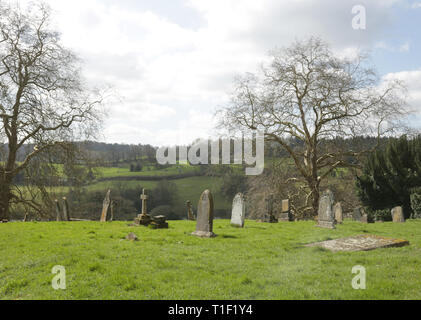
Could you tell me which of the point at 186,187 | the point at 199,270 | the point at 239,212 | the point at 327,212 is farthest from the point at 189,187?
the point at 199,270

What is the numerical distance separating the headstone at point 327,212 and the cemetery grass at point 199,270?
4504mm

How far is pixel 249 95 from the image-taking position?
22.4 m

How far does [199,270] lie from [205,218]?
473 cm

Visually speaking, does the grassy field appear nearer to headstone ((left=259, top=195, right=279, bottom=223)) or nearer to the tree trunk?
the tree trunk

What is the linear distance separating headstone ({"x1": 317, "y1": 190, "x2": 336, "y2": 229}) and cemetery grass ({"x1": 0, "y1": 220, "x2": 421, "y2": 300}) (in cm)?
450

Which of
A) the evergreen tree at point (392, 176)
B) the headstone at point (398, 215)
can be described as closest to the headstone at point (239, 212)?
the headstone at point (398, 215)

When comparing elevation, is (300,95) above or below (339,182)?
above

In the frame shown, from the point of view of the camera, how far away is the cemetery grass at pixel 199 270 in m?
5.18
